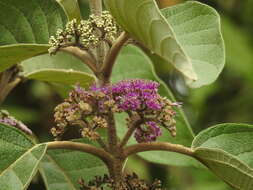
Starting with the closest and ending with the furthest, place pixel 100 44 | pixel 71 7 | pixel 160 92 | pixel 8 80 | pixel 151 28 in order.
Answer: pixel 151 28 < pixel 100 44 < pixel 71 7 < pixel 8 80 < pixel 160 92

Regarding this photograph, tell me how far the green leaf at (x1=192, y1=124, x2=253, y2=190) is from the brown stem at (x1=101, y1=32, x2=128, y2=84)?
24 centimetres

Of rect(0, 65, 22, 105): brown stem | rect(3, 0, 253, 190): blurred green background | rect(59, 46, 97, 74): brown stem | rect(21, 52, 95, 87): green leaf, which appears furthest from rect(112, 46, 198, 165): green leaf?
rect(3, 0, 253, 190): blurred green background

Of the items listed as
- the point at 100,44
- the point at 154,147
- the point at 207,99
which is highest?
the point at 100,44

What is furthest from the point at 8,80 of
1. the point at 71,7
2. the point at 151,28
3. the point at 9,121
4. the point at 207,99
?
the point at 207,99

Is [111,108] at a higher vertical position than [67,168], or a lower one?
higher

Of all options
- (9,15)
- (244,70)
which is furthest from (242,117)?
(9,15)

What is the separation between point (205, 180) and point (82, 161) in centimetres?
209

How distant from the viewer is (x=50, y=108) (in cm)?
378

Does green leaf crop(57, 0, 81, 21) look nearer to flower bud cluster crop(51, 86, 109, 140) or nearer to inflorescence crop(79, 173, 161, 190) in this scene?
flower bud cluster crop(51, 86, 109, 140)

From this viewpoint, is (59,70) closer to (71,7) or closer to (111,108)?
(71,7)

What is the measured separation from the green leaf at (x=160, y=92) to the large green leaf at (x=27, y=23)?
0.45 meters

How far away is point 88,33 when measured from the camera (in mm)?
1298

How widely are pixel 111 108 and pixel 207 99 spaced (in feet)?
8.49

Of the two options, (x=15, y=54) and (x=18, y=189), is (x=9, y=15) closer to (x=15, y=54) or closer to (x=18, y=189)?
(x=15, y=54)
